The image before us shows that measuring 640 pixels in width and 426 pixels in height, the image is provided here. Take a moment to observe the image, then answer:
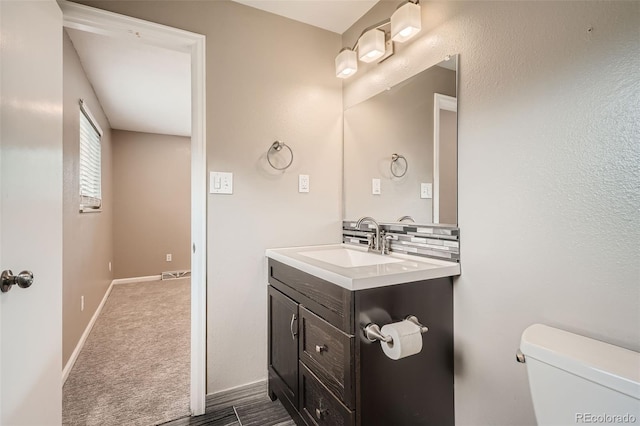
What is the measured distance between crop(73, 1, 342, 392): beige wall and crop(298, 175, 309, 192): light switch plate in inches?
1.5

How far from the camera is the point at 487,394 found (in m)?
1.21

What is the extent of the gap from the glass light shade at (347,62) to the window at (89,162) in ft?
7.16

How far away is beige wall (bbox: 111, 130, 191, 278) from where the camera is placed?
4.54 metres

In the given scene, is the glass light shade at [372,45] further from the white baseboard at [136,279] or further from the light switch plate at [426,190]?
the white baseboard at [136,279]

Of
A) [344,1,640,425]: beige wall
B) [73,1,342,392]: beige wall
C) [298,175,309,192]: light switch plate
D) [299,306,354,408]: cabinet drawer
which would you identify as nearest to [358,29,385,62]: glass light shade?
A: [344,1,640,425]: beige wall

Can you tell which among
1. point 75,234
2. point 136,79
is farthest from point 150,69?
point 75,234

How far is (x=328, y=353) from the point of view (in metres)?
1.25

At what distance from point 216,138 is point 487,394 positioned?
175 cm

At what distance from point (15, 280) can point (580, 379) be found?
5.17 ft

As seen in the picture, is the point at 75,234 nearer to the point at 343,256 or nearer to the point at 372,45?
the point at 343,256

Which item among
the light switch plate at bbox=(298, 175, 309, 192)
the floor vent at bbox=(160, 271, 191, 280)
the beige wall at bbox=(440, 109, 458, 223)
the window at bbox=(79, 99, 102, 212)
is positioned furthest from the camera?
the floor vent at bbox=(160, 271, 191, 280)

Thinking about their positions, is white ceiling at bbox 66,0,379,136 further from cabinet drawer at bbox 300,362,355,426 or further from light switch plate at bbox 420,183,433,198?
cabinet drawer at bbox 300,362,355,426

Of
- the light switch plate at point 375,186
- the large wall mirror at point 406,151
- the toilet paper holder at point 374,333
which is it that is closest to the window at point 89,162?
the large wall mirror at point 406,151

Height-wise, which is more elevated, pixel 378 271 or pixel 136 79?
pixel 136 79
